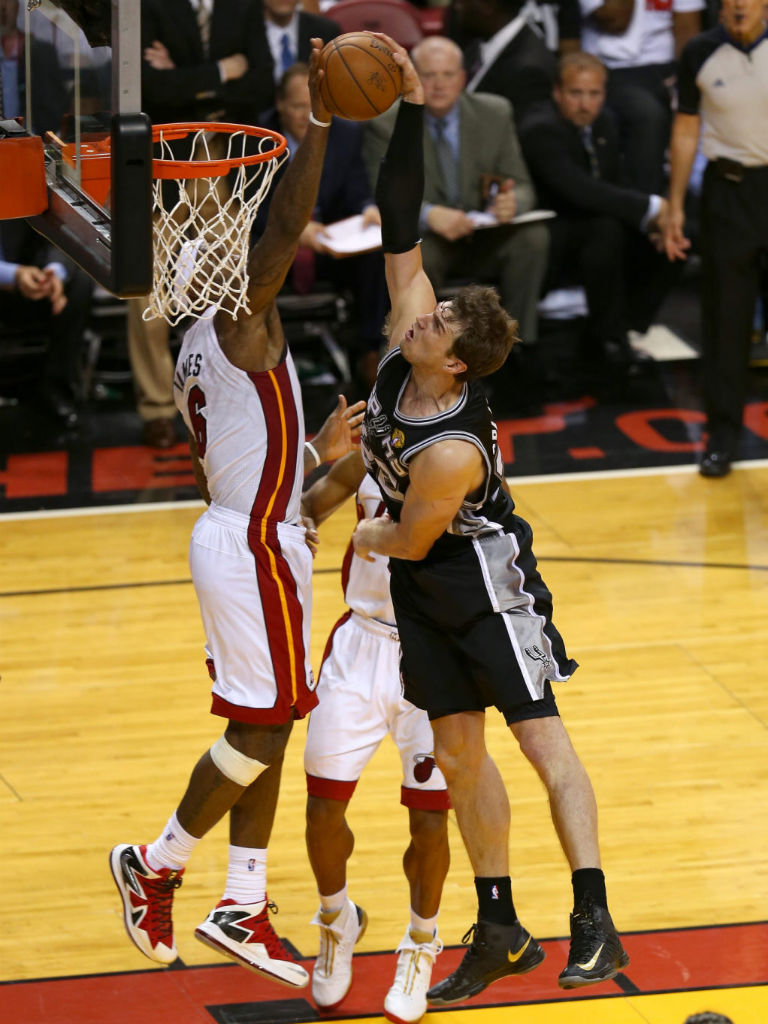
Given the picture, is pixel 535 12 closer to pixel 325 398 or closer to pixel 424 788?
pixel 325 398

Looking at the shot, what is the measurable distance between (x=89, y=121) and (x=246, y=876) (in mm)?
2305

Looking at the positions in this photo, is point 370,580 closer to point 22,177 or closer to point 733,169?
point 22,177

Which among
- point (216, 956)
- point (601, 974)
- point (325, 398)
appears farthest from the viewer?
point (325, 398)

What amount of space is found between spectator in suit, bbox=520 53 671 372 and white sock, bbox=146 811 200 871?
651 cm

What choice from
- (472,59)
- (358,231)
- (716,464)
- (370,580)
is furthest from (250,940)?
(472,59)

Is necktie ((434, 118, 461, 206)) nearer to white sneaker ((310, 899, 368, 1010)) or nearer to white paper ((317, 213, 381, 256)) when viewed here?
white paper ((317, 213, 381, 256))

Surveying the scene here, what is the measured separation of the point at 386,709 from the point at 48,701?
2461 millimetres

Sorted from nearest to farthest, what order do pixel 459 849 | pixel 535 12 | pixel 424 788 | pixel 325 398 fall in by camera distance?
pixel 424 788
pixel 459 849
pixel 325 398
pixel 535 12

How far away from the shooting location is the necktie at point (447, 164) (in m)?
10.4

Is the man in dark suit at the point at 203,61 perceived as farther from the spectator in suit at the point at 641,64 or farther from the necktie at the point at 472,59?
the spectator in suit at the point at 641,64

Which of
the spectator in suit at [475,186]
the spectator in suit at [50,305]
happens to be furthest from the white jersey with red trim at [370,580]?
the spectator in suit at [475,186]

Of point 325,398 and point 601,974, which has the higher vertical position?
point 601,974

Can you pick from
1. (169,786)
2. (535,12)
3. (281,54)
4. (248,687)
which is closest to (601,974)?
(248,687)

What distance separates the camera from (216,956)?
5383 mm
